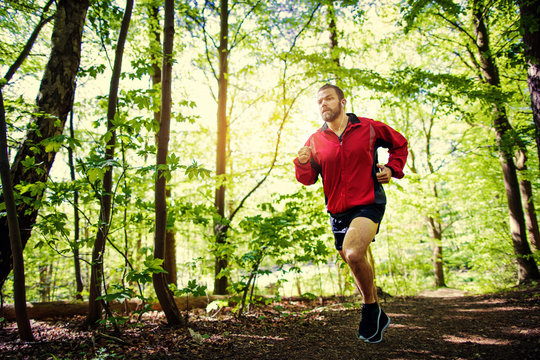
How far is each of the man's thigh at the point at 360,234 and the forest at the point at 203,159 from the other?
0.98 metres

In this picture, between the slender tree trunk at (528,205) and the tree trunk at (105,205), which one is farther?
the slender tree trunk at (528,205)

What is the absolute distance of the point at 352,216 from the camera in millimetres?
2502

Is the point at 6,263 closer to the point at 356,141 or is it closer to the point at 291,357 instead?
the point at 291,357

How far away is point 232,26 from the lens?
20.7ft

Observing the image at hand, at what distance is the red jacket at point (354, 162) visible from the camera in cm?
253

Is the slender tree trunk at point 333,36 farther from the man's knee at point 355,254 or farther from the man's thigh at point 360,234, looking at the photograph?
the man's knee at point 355,254

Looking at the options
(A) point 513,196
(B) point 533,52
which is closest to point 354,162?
(B) point 533,52

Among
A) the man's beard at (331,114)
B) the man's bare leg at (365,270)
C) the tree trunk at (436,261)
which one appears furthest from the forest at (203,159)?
the tree trunk at (436,261)

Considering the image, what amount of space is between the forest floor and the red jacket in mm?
1342

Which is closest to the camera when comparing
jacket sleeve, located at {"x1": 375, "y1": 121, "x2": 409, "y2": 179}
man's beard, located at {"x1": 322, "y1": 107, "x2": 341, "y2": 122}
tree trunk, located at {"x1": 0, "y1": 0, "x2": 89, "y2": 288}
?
jacket sleeve, located at {"x1": 375, "y1": 121, "x2": 409, "y2": 179}

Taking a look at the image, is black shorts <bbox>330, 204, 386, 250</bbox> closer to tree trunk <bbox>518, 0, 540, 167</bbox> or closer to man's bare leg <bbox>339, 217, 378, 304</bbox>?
man's bare leg <bbox>339, 217, 378, 304</bbox>

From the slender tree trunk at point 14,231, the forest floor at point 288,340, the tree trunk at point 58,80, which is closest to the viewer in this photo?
the slender tree trunk at point 14,231

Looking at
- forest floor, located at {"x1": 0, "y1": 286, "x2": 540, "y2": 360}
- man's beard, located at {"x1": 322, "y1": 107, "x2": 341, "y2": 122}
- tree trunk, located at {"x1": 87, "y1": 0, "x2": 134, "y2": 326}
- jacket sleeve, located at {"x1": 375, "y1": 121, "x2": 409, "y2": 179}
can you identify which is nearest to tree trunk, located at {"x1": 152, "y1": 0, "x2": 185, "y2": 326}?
forest floor, located at {"x1": 0, "y1": 286, "x2": 540, "y2": 360}

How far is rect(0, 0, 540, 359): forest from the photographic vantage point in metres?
2.60
